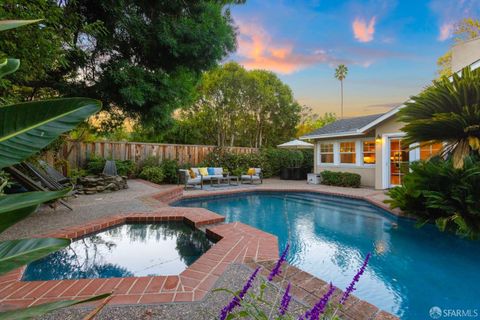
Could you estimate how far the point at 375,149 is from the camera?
11336mm

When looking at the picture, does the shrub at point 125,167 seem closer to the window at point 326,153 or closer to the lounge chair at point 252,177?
the lounge chair at point 252,177

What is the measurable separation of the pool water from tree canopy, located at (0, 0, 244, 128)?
9.83 feet

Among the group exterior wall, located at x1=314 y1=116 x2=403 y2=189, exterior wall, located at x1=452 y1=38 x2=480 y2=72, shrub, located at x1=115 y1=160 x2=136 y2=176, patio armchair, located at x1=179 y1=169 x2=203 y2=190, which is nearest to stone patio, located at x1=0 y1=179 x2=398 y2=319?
patio armchair, located at x1=179 y1=169 x2=203 y2=190

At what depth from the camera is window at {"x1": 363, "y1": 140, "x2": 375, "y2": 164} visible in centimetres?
1179

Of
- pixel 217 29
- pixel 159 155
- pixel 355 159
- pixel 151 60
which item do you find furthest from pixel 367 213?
pixel 159 155

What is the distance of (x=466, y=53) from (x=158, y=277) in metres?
15.4

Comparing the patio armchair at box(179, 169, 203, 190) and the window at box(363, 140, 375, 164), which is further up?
the window at box(363, 140, 375, 164)

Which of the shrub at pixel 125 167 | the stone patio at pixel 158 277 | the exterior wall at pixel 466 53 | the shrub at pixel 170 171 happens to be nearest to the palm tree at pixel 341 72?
the exterior wall at pixel 466 53

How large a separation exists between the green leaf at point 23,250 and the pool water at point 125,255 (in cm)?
288

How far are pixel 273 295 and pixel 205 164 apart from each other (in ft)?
39.4

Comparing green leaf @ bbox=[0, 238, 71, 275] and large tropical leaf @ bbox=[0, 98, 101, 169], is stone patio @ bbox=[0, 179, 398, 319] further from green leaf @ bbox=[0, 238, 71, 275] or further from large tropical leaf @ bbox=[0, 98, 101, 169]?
large tropical leaf @ bbox=[0, 98, 101, 169]

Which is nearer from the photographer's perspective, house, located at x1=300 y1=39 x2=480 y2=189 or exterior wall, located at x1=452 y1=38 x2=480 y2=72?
house, located at x1=300 y1=39 x2=480 y2=189

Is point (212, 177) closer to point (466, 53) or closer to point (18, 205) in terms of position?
point (18, 205)

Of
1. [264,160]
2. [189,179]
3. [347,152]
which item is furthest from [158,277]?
[264,160]
